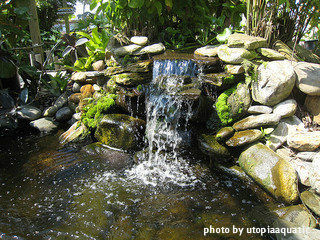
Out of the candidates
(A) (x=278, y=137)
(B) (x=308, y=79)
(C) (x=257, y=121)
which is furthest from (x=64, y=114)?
(B) (x=308, y=79)

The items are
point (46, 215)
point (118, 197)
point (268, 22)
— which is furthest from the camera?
point (268, 22)

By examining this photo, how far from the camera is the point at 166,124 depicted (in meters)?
4.89

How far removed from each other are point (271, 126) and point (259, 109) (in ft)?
1.33

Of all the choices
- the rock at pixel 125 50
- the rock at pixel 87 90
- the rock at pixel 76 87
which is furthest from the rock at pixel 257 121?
the rock at pixel 76 87

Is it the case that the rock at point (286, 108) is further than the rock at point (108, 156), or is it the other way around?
the rock at point (108, 156)

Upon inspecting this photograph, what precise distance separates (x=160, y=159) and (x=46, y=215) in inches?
89.1

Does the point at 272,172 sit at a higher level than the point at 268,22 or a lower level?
lower

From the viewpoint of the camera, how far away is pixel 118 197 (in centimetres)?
345

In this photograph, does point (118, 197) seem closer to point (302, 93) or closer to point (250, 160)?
point (250, 160)

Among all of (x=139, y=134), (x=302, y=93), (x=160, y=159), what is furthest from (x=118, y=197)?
(x=302, y=93)

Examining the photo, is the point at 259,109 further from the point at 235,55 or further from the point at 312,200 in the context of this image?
the point at 312,200

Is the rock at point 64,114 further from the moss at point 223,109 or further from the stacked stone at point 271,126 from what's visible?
the moss at point 223,109

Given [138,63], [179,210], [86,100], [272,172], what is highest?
[138,63]

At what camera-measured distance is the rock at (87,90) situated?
6.20m
